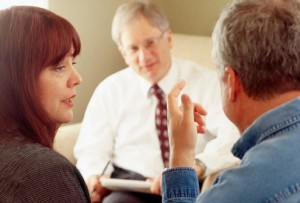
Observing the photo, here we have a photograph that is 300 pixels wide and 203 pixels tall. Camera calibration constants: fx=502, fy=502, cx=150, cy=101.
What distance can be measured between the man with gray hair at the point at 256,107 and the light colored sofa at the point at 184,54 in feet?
4.13

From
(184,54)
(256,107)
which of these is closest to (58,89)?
(256,107)

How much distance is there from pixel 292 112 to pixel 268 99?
0.13m

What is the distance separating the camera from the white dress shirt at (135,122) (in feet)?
7.43

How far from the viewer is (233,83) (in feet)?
3.64

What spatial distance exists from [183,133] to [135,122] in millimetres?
1077

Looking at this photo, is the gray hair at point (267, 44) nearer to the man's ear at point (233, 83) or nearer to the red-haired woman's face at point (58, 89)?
the man's ear at point (233, 83)

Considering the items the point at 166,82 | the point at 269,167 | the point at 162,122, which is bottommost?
the point at 162,122

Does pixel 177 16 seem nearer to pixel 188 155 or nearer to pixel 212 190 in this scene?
pixel 188 155

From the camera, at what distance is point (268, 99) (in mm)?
1039

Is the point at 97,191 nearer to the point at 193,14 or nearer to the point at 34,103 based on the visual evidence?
the point at 34,103

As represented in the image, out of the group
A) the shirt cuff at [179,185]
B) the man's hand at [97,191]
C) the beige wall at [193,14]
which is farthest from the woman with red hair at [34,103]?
the beige wall at [193,14]

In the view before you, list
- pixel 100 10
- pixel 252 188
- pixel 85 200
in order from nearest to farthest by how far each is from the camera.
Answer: pixel 252 188 → pixel 85 200 → pixel 100 10

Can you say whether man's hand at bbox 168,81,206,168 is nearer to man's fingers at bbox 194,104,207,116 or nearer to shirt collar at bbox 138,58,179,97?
man's fingers at bbox 194,104,207,116

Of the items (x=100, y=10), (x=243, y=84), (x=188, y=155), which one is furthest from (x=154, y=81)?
(x=243, y=84)
